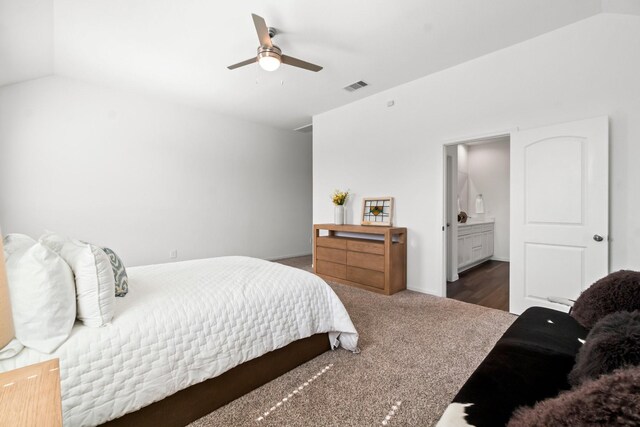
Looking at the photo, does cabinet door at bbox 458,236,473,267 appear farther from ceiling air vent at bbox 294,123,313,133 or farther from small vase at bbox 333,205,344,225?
ceiling air vent at bbox 294,123,313,133

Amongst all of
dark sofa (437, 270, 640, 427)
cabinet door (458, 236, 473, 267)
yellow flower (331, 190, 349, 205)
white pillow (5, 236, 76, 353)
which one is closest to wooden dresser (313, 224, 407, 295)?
yellow flower (331, 190, 349, 205)

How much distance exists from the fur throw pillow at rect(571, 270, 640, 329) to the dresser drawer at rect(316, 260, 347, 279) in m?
2.75

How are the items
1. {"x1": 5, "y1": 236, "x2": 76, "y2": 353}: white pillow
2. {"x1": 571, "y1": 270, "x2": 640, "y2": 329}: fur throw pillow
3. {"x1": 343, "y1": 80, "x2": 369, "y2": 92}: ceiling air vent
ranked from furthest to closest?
{"x1": 343, "y1": 80, "x2": 369, "y2": 92}: ceiling air vent, {"x1": 571, "y1": 270, "x2": 640, "y2": 329}: fur throw pillow, {"x1": 5, "y1": 236, "x2": 76, "y2": 353}: white pillow

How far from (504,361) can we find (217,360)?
4.49 feet

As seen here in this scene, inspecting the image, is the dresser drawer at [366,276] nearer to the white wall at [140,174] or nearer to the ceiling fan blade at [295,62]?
the white wall at [140,174]

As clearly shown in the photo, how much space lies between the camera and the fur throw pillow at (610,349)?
2.69 ft

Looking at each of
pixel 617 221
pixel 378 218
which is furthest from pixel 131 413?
pixel 617 221

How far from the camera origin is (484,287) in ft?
12.5

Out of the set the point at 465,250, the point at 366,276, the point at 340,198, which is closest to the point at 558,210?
the point at 366,276

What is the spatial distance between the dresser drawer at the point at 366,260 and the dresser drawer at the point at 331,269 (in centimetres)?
18

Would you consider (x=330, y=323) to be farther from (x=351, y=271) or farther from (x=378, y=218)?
(x=378, y=218)

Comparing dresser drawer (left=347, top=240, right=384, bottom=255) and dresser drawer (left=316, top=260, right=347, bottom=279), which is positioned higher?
dresser drawer (left=347, top=240, right=384, bottom=255)

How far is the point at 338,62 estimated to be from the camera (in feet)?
10.5

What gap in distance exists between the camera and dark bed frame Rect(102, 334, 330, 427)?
1287 mm
